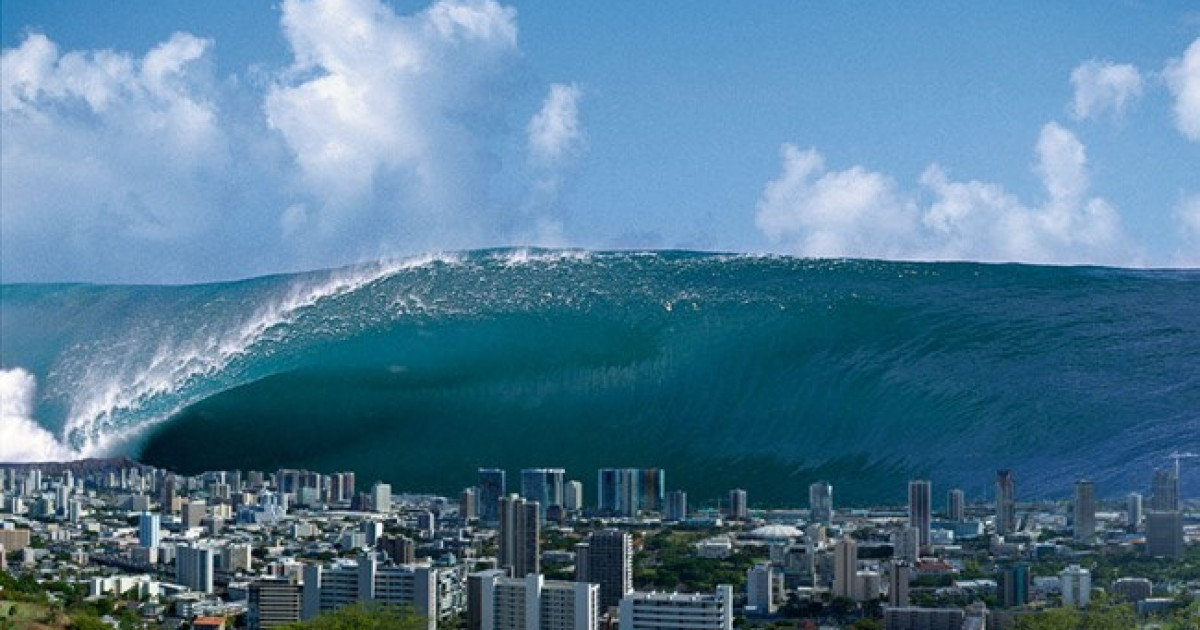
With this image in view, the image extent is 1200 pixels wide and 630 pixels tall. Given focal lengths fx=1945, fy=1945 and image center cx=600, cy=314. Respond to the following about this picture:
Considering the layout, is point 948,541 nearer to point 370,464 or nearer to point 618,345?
point 618,345

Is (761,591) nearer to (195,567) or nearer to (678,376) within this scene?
(678,376)

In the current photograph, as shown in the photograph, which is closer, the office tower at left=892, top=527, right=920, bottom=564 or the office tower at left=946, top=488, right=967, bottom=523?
the office tower at left=892, top=527, right=920, bottom=564

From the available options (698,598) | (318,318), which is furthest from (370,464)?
(698,598)

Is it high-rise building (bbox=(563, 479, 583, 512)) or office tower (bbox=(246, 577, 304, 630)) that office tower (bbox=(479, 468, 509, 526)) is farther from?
office tower (bbox=(246, 577, 304, 630))

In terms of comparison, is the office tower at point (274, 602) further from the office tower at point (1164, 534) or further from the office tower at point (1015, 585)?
the office tower at point (1164, 534)

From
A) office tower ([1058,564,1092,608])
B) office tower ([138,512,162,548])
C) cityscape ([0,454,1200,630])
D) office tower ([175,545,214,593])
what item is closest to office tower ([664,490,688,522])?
cityscape ([0,454,1200,630])

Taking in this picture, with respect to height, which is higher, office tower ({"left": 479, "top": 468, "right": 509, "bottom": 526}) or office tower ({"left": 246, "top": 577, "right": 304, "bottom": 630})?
office tower ({"left": 479, "top": 468, "right": 509, "bottom": 526})
